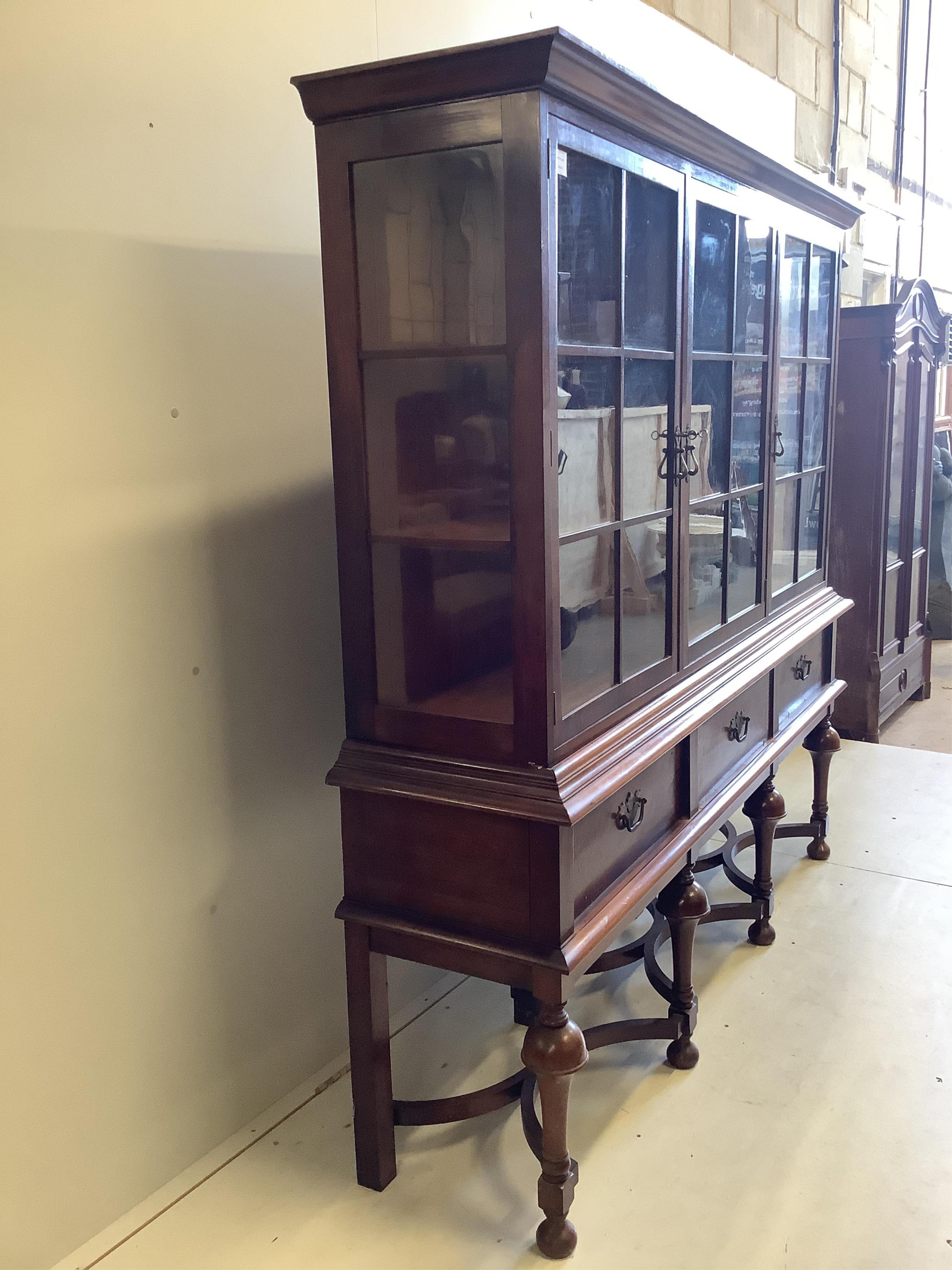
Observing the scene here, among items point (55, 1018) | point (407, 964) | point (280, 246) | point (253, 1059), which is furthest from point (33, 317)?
point (407, 964)

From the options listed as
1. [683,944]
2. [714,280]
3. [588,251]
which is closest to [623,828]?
[683,944]

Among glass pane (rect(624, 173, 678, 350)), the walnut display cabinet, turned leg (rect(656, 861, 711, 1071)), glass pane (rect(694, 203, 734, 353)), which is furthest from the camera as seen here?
turned leg (rect(656, 861, 711, 1071))

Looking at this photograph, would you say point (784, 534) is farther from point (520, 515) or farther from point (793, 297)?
point (520, 515)

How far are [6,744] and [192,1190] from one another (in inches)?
33.4

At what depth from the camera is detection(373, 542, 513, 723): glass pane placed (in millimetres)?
1505

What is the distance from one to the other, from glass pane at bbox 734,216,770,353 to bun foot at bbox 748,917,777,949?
4.38ft

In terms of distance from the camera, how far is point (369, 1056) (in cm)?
174

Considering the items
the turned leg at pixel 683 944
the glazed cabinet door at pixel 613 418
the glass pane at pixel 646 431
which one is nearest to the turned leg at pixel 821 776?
the turned leg at pixel 683 944

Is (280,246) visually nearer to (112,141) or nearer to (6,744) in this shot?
(112,141)

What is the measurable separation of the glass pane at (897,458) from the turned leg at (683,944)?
93.8 inches

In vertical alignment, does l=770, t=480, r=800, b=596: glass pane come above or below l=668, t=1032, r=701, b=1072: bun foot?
above

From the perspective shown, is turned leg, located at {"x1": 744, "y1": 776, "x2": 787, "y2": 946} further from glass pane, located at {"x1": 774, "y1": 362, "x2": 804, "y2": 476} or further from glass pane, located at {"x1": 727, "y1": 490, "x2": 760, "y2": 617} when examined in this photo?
glass pane, located at {"x1": 774, "y1": 362, "x2": 804, "y2": 476}

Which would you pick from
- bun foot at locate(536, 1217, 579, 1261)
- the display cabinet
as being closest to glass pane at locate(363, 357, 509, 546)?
bun foot at locate(536, 1217, 579, 1261)

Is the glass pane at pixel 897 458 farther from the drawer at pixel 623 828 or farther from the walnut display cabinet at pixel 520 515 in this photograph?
the drawer at pixel 623 828
